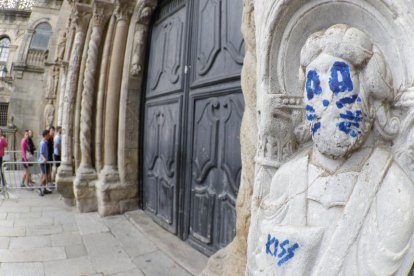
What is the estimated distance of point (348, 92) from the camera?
83cm

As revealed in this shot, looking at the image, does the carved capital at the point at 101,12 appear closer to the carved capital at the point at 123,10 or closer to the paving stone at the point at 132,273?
the carved capital at the point at 123,10

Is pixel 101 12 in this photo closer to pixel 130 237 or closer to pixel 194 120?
pixel 194 120

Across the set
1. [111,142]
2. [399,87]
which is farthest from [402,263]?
[111,142]

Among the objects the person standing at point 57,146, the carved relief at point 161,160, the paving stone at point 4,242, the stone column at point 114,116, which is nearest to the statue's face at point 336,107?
the carved relief at point 161,160

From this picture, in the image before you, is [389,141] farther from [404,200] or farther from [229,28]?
[229,28]

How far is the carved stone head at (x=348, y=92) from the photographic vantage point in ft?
2.74

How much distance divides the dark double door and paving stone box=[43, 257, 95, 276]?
991 mm

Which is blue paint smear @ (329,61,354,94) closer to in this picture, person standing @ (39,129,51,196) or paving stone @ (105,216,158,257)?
paving stone @ (105,216,158,257)

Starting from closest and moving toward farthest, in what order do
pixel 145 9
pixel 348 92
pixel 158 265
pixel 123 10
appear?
pixel 348 92 < pixel 158 265 < pixel 145 9 < pixel 123 10

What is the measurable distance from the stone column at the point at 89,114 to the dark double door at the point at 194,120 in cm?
87

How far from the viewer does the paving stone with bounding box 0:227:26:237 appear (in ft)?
10.7

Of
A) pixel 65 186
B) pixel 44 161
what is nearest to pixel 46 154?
pixel 44 161

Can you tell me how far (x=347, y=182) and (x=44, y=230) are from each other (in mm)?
3731

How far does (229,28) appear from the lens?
252cm
